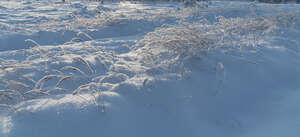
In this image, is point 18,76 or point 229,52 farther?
point 229,52

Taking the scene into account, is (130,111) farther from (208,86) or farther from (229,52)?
(229,52)

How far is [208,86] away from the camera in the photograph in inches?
78.7

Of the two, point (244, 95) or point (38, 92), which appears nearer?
point (38, 92)

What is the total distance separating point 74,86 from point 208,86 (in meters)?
1.09

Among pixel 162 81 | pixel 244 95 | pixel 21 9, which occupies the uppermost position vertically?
pixel 21 9

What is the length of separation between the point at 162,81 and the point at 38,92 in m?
0.92

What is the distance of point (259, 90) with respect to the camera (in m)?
2.09

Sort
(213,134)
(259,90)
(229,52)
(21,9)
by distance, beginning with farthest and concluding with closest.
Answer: (21,9) → (229,52) → (259,90) → (213,134)

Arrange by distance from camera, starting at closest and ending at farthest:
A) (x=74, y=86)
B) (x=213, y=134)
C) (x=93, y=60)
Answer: (x=213, y=134), (x=74, y=86), (x=93, y=60)

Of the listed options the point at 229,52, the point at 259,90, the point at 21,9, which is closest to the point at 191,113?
the point at 259,90

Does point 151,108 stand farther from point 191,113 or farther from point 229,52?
point 229,52

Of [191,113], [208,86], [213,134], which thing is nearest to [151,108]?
[191,113]

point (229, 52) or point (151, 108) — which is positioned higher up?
point (229, 52)

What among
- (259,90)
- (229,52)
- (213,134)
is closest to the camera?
(213,134)
